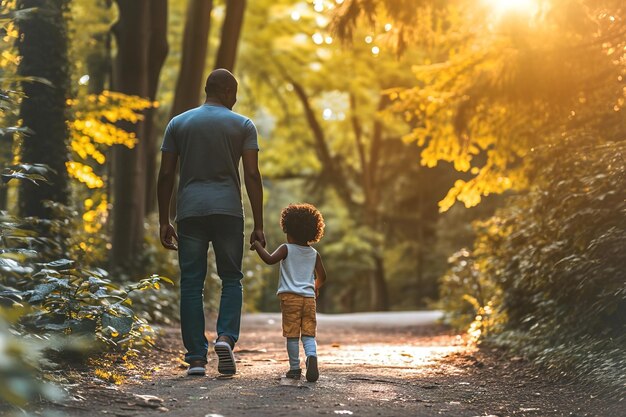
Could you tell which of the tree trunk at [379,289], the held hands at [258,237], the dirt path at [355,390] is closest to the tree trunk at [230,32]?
the dirt path at [355,390]

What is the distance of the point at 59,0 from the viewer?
9.34m

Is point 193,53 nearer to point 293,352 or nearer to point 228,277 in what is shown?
point 228,277

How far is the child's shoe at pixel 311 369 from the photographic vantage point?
245 inches

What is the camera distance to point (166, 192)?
6742mm

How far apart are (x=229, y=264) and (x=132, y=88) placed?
7.07 metres

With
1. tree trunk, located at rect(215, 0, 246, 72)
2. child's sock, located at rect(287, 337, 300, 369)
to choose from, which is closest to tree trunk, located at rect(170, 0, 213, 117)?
tree trunk, located at rect(215, 0, 246, 72)

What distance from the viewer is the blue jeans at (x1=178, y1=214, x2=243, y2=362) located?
21.6 feet

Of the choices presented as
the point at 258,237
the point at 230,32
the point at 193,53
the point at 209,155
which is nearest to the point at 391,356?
the point at 258,237

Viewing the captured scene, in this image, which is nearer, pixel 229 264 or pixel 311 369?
pixel 311 369

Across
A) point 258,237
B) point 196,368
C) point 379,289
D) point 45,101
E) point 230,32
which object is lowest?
point 196,368

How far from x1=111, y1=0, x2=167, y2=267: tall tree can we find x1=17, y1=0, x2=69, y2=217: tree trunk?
3103 mm

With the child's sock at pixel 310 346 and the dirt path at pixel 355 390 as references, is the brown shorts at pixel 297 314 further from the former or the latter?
the dirt path at pixel 355 390

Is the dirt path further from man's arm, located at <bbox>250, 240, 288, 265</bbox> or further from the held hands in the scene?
the held hands

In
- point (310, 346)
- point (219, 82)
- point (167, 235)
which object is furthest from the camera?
point (219, 82)
